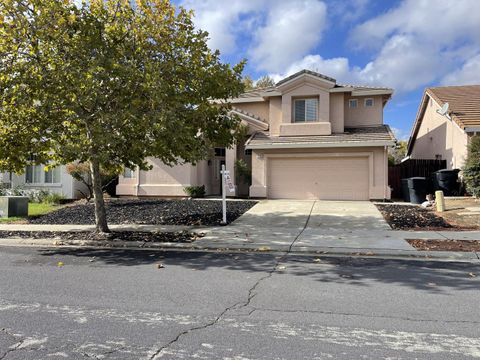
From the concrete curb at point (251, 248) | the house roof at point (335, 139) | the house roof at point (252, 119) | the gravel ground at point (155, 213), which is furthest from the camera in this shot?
the house roof at point (252, 119)

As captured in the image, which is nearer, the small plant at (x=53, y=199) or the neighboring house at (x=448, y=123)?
the neighboring house at (x=448, y=123)

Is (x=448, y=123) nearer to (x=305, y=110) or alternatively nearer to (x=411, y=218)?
(x=305, y=110)

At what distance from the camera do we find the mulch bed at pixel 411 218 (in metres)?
12.0

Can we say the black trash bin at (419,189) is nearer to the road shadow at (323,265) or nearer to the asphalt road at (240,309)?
the road shadow at (323,265)

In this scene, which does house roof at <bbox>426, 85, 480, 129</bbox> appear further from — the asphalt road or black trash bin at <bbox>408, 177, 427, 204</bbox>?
the asphalt road

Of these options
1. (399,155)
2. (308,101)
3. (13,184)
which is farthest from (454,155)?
(399,155)

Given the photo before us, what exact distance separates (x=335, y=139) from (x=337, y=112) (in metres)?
2.00

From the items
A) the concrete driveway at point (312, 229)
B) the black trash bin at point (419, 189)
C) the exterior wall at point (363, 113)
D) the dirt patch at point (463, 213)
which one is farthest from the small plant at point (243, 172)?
the dirt patch at point (463, 213)

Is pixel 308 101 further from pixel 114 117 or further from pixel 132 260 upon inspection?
pixel 132 260

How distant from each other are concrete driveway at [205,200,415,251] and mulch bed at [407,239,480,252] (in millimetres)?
273

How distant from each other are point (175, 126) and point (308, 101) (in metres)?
12.6

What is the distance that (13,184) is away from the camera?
2192 centimetres

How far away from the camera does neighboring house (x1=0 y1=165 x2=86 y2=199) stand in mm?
21484

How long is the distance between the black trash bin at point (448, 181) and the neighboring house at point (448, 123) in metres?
0.73
